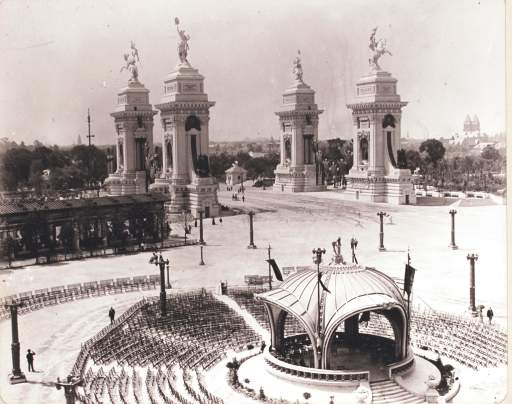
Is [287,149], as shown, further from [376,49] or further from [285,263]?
[285,263]

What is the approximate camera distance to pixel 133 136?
89375 mm

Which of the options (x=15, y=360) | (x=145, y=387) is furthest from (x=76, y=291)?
(x=145, y=387)

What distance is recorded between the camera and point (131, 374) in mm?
27859

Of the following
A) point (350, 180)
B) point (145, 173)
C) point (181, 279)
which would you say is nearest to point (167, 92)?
point (145, 173)

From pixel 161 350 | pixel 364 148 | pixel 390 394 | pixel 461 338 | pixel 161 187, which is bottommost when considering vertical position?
pixel 390 394

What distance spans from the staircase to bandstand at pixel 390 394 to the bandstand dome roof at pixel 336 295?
107 inches

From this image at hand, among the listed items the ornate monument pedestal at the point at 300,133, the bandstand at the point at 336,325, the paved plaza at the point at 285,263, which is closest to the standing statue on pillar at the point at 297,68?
the ornate monument pedestal at the point at 300,133

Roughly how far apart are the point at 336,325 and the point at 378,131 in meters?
58.9

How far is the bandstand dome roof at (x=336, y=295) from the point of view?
2645cm

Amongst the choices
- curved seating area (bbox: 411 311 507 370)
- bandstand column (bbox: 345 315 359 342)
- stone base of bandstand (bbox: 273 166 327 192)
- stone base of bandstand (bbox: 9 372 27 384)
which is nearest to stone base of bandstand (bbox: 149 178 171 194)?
stone base of bandstand (bbox: 273 166 327 192)

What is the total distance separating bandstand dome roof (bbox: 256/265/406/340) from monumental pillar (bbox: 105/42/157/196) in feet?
202

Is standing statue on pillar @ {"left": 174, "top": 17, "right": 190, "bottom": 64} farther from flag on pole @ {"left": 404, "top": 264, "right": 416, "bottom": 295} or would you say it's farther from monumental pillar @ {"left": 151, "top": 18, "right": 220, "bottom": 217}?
flag on pole @ {"left": 404, "top": 264, "right": 416, "bottom": 295}

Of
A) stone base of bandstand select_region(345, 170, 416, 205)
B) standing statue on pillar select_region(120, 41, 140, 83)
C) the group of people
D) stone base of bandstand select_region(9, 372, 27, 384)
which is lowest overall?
stone base of bandstand select_region(9, 372, 27, 384)

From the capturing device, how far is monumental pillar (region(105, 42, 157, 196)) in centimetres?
8819
